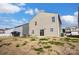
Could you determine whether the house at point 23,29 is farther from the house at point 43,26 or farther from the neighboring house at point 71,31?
the neighboring house at point 71,31

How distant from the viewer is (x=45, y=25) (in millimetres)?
2895

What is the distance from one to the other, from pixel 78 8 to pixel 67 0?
163 millimetres

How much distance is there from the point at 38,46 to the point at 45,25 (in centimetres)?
27

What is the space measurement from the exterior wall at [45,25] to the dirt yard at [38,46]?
3.0 inches

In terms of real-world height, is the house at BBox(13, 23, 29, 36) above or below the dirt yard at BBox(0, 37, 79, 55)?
above

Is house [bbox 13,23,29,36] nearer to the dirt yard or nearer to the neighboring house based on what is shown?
the dirt yard

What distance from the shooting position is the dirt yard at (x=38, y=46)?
281cm

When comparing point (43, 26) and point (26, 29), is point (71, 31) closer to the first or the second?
point (43, 26)

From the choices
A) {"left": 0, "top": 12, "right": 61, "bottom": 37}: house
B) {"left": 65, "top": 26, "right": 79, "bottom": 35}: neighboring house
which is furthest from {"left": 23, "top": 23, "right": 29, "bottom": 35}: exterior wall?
{"left": 65, "top": 26, "right": 79, "bottom": 35}: neighboring house

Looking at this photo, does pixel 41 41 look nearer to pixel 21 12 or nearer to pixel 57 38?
pixel 57 38

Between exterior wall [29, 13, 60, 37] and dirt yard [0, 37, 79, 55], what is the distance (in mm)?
75

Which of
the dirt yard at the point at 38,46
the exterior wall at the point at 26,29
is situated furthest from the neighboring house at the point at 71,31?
the exterior wall at the point at 26,29

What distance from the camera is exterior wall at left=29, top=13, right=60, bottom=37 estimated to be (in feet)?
9.44
